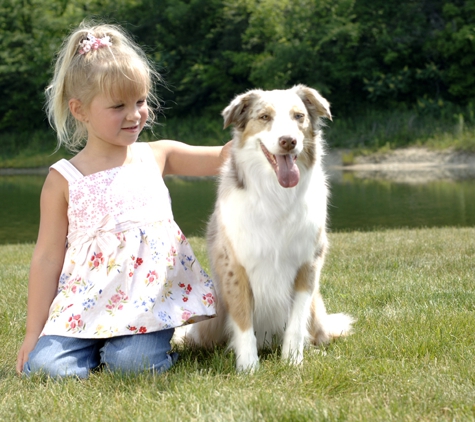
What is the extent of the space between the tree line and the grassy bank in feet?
3.61

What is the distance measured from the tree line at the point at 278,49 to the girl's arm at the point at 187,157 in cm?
2164

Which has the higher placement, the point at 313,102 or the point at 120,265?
the point at 313,102

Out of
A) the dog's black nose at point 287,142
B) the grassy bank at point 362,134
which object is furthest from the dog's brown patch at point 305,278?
the grassy bank at point 362,134

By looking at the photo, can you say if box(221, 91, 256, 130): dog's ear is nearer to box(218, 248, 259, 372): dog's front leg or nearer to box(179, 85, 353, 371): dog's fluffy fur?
box(179, 85, 353, 371): dog's fluffy fur

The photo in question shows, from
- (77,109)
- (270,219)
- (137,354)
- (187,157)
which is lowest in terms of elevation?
(137,354)

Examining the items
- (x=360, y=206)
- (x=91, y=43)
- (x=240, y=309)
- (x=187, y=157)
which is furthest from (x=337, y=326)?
(x=360, y=206)

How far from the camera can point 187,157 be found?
13.8 feet

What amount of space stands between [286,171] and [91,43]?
1.29 meters

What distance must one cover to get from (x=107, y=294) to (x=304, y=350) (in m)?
1.19

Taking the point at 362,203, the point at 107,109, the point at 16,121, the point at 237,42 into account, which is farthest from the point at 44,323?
the point at 16,121

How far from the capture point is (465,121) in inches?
995

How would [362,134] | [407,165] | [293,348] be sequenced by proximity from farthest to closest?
[362,134], [407,165], [293,348]

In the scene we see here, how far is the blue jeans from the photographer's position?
3461 mm

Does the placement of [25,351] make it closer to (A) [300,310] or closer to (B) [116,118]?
(B) [116,118]
